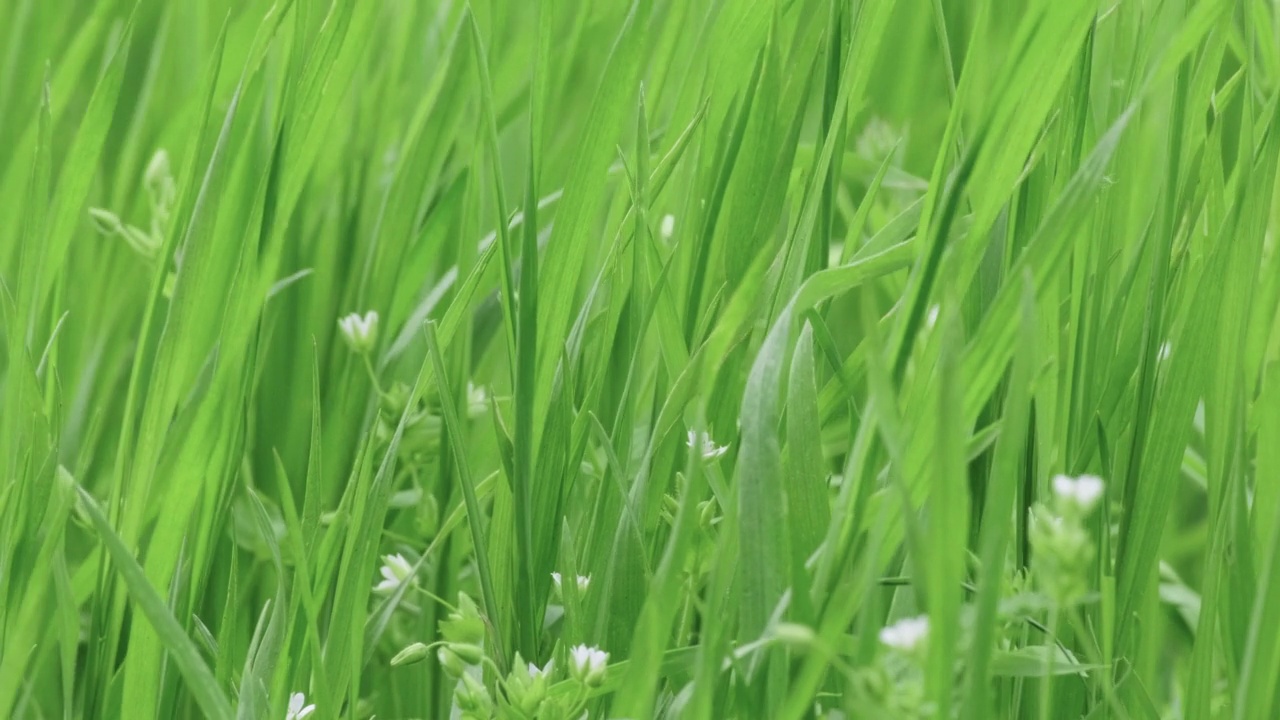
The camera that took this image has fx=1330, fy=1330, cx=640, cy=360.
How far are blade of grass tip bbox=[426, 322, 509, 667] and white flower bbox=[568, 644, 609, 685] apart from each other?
9 cm

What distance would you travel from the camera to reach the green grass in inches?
23.0

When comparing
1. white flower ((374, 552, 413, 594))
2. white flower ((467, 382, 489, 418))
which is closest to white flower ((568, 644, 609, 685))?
white flower ((374, 552, 413, 594))

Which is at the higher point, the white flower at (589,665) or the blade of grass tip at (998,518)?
the blade of grass tip at (998,518)

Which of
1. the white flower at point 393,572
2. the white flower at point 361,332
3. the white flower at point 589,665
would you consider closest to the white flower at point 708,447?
the white flower at point 589,665

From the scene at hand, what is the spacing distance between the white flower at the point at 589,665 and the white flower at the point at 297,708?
144 millimetres

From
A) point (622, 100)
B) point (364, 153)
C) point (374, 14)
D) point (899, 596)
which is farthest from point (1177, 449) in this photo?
point (364, 153)

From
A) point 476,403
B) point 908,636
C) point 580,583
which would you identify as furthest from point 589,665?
point 476,403

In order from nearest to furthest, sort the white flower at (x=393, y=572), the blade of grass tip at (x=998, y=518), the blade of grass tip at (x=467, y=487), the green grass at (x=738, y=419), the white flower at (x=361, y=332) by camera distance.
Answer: the blade of grass tip at (x=998, y=518) < the green grass at (x=738, y=419) < the blade of grass tip at (x=467, y=487) < the white flower at (x=393, y=572) < the white flower at (x=361, y=332)

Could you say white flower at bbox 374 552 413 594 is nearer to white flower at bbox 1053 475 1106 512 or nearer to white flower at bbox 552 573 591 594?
white flower at bbox 552 573 591 594

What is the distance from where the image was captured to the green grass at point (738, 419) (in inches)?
23.0

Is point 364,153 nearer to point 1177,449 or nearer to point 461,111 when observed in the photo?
point 461,111

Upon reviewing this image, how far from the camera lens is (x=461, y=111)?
1.14 meters

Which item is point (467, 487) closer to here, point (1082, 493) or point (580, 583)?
point (580, 583)

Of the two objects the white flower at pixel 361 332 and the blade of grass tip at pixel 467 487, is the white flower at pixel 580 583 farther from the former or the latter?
the white flower at pixel 361 332
